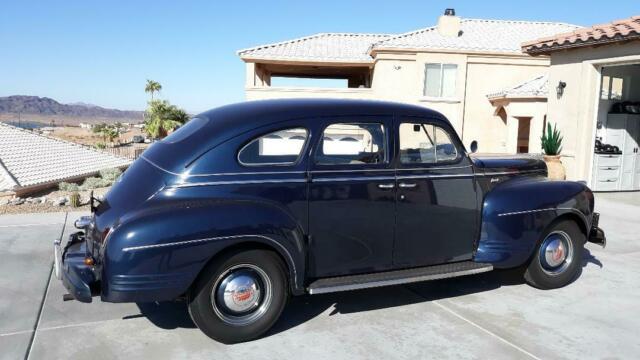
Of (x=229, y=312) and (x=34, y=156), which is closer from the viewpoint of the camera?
(x=229, y=312)

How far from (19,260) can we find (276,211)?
4006 millimetres

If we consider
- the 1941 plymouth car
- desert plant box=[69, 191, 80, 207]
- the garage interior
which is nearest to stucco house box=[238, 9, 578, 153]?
the garage interior

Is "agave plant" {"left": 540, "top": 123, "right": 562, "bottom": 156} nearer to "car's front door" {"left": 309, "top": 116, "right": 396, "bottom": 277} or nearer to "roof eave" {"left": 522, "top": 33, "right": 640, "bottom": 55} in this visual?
"roof eave" {"left": 522, "top": 33, "right": 640, "bottom": 55}

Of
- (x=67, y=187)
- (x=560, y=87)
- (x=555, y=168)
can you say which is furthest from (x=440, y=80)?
(x=67, y=187)

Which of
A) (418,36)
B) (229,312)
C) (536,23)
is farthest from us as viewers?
(536,23)

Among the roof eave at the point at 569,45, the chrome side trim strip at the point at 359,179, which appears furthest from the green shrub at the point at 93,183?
the roof eave at the point at 569,45

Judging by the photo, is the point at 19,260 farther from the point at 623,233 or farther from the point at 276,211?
the point at 623,233

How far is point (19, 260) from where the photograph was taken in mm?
6371

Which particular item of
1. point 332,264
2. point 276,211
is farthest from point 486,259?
point 276,211

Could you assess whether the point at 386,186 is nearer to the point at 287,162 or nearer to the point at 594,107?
the point at 287,162

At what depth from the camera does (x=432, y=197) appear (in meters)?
4.87

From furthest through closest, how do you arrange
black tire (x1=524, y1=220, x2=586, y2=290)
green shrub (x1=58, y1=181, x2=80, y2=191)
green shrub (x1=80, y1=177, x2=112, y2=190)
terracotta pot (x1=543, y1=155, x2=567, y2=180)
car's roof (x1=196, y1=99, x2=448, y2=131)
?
1. green shrub (x1=80, y1=177, x2=112, y2=190)
2. green shrub (x1=58, y1=181, x2=80, y2=191)
3. terracotta pot (x1=543, y1=155, x2=567, y2=180)
4. black tire (x1=524, y1=220, x2=586, y2=290)
5. car's roof (x1=196, y1=99, x2=448, y2=131)

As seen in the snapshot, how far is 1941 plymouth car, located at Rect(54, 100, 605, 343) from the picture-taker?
3842 millimetres

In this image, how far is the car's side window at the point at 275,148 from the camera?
4.29 metres
